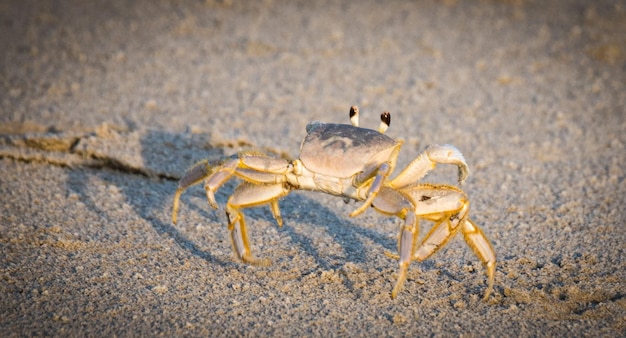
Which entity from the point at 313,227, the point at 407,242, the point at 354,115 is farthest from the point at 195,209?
the point at 407,242

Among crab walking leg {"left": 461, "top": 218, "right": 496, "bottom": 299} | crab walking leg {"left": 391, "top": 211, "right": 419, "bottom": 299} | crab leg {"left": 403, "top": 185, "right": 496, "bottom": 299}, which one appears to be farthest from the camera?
crab walking leg {"left": 461, "top": 218, "right": 496, "bottom": 299}

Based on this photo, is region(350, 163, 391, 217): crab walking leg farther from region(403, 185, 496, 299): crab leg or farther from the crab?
region(403, 185, 496, 299): crab leg

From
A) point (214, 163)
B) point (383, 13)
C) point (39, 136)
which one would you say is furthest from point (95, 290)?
point (383, 13)

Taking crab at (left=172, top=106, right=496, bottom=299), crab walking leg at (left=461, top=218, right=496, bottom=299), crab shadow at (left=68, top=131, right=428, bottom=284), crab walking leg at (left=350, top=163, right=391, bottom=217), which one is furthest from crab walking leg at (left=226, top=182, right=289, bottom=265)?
crab walking leg at (left=461, top=218, right=496, bottom=299)

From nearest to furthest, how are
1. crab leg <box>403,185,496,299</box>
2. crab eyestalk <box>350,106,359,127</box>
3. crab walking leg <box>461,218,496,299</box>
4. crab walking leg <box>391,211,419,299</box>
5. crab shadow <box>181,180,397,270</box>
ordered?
crab walking leg <box>391,211,419,299</box>
crab leg <box>403,185,496,299</box>
crab walking leg <box>461,218,496,299</box>
crab eyestalk <box>350,106,359,127</box>
crab shadow <box>181,180,397,270</box>

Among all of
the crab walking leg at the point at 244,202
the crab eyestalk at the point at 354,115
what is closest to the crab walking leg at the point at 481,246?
the crab eyestalk at the point at 354,115

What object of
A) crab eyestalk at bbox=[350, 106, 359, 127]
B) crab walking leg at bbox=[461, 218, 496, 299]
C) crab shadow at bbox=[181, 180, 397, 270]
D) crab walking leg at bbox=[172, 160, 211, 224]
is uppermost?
crab eyestalk at bbox=[350, 106, 359, 127]

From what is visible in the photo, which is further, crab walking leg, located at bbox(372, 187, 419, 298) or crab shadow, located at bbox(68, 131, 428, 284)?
crab shadow, located at bbox(68, 131, 428, 284)
